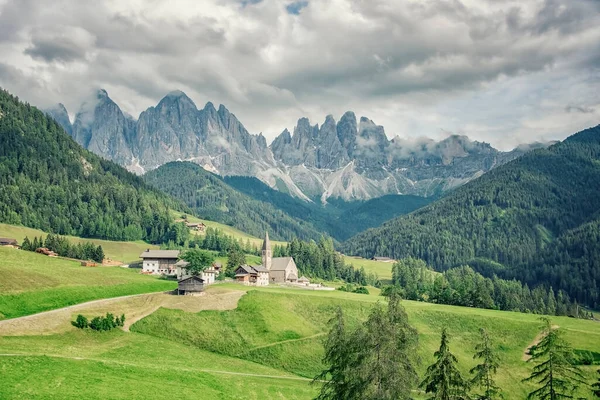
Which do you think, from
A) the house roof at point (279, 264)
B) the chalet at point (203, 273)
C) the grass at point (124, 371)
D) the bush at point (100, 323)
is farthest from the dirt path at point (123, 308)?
the house roof at point (279, 264)

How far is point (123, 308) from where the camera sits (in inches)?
3649

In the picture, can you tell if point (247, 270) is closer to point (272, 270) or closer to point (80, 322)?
point (272, 270)

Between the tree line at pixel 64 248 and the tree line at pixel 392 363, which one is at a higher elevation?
the tree line at pixel 64 248

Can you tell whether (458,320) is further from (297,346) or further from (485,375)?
(485,375)

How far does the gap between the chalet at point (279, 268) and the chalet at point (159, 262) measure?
30.8m

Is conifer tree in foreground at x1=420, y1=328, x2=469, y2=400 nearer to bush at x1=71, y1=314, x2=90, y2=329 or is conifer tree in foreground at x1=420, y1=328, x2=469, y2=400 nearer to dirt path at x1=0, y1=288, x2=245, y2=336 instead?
dirt path at x1=0, y1=288, x2=245, y2=336

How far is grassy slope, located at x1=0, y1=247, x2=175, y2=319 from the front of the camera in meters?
83.4

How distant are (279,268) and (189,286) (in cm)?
6253

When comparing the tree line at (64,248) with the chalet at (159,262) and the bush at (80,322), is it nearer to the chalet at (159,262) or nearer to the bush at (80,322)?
the chalet at (159,262)

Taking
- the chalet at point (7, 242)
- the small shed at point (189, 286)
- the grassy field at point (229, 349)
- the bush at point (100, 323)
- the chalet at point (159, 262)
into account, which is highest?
the chalet at point (7, 242)

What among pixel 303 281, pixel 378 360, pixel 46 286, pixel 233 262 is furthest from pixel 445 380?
pixel 303 281

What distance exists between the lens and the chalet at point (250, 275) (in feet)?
490

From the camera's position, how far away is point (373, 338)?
4200 centimetres

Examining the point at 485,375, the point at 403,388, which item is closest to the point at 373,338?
the point at 403,388
